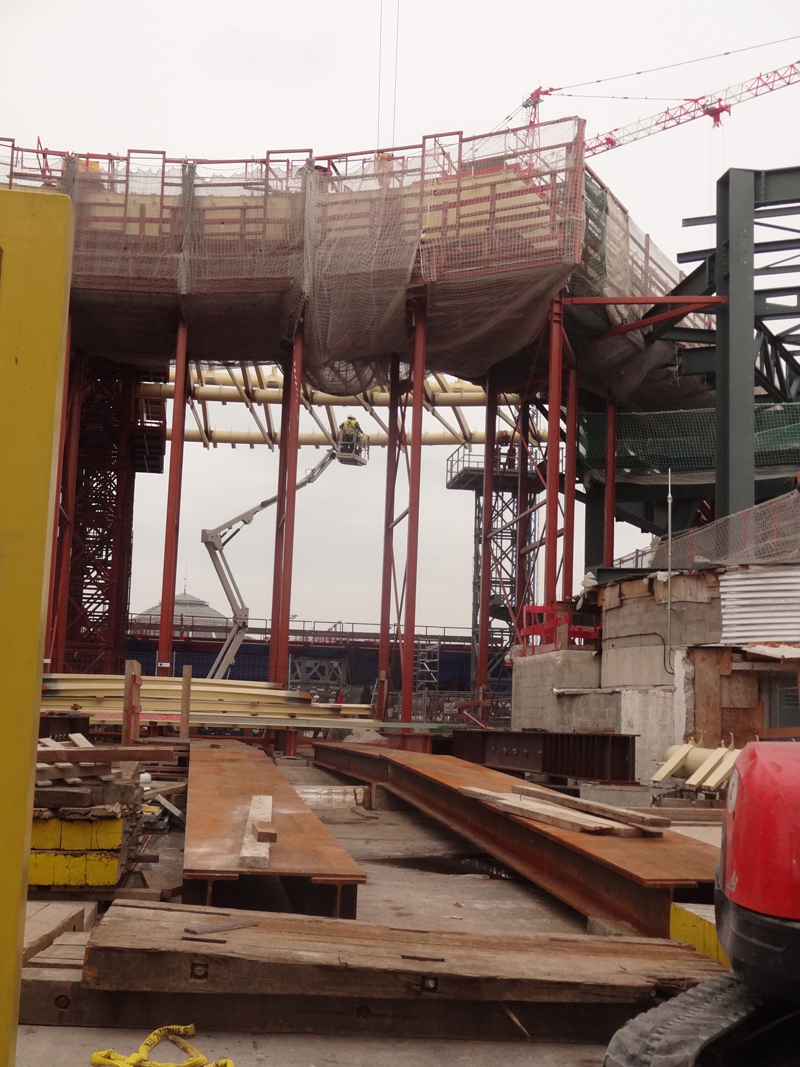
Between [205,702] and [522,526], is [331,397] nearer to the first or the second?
[522,526]

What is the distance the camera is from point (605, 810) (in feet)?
26.3

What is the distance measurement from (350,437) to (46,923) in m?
37.7

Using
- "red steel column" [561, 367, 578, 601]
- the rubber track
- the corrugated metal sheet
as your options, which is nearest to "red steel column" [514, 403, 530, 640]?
"red steel column" [561, 367, 578, 601]

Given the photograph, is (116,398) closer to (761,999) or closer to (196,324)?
(196,324)

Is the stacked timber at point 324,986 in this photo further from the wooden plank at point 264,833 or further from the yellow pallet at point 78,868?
the yellow pallet at point 78,868

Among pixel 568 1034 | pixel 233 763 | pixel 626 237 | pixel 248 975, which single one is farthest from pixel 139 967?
pixel 626 237

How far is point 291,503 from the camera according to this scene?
28203mm

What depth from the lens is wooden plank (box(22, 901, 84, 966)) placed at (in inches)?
173

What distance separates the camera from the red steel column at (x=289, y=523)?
1083 inches

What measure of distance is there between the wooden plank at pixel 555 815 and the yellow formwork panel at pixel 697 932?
1821 millimetres

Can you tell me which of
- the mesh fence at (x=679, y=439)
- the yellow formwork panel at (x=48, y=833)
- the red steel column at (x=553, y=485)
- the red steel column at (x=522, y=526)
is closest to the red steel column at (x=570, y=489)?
the red steel column at (x=553, y=485)

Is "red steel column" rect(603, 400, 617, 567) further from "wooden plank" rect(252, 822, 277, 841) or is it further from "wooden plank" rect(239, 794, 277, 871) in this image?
"wooden plank" rect(252, 822, 277, 841)

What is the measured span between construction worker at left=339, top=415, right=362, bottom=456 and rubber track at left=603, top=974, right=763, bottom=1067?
39062 millimetres

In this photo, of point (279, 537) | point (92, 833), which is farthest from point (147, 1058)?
point (279, 537)
